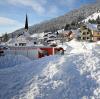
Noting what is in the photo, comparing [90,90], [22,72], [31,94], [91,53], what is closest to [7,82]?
[22,72]

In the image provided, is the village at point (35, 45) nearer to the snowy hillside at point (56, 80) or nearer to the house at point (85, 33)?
the house at point (85, 33)

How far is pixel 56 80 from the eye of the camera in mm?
11305

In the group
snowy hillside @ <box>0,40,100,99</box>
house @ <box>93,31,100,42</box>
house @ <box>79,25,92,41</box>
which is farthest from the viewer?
house @ <box>79,25,92,41</box>

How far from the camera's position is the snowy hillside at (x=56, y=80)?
1012 cm

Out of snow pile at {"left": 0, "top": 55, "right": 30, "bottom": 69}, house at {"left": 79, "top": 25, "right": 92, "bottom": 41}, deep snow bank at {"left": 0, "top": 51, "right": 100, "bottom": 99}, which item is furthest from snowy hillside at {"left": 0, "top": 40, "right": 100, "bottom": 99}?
house at {"left": 79, "top": 25, "right": 92, "bottom": 41}

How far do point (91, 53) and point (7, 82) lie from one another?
5995mm

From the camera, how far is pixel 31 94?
995 centimetres

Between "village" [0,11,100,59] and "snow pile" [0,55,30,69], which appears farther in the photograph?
"village" [0,11,100,59]

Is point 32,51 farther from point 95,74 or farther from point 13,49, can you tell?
point 95,74

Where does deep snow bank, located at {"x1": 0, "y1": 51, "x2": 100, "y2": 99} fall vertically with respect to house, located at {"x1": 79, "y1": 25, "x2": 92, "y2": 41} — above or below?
below

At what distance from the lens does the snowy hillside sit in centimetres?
1012

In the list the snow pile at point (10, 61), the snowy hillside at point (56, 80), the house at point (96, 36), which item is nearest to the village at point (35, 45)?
the house at point (96, 36)

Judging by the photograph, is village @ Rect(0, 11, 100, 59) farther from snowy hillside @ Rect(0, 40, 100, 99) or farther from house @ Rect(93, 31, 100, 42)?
snowy hillside @ Rect(0, 40, 100, 99)

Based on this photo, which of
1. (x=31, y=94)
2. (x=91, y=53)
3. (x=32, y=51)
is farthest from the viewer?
(x=32, y=51)
